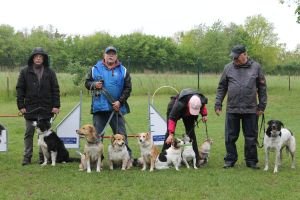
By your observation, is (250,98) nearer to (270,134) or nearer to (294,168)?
(270,134)

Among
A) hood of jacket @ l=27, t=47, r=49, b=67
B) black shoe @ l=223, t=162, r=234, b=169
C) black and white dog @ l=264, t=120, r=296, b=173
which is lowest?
black shoe @ l=223, t=162, r=234, b=169

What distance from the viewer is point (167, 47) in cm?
4784

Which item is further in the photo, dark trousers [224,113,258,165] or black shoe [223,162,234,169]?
black shoe [223,162,234,169]

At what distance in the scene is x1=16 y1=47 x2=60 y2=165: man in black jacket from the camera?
7.82 metres

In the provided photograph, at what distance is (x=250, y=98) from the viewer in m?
7.45

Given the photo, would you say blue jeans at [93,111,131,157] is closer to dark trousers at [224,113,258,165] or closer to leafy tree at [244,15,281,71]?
dark trousers at [224,113,258,165]

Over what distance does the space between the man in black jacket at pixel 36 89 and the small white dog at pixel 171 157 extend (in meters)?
1.94

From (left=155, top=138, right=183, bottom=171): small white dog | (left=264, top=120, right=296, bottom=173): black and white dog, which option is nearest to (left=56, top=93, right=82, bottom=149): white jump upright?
(left=155, top=138, right=183, bottom=171): small white dog

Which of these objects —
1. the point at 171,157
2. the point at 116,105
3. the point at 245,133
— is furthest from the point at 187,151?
the point at 116,105

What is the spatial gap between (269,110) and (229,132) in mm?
13240

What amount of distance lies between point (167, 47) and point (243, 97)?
4072cm

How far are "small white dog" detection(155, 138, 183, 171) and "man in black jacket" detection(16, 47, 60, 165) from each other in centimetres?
194

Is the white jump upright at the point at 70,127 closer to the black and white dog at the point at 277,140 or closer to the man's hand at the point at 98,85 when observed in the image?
the man's hand at the point at 98,85

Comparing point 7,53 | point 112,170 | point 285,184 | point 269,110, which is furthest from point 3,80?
point 7,53
